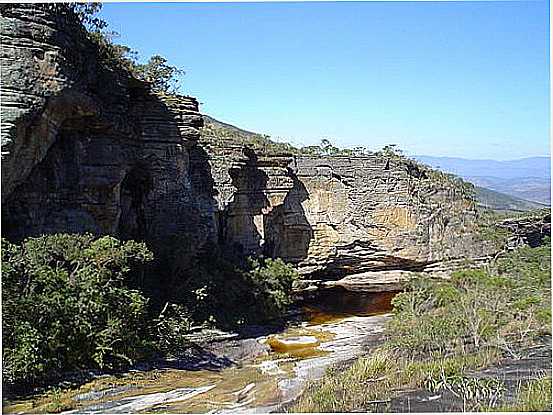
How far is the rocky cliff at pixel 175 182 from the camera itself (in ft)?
32.5

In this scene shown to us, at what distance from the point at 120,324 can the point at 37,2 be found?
4.95 m

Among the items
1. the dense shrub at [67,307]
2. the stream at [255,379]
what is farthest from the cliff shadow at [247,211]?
the dense shrub at [67,307]

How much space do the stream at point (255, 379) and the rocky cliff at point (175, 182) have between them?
9.31ft

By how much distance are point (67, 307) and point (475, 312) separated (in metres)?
6.63

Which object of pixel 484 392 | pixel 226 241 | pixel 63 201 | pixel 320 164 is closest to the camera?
pixel 484 392

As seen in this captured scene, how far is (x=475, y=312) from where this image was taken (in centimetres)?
1138

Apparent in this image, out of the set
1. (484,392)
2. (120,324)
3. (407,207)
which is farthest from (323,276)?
(484,392)

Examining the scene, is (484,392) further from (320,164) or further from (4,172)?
(320,164)

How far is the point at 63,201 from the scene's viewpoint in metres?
12.6

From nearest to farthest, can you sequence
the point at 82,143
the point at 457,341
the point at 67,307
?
the point at 67,307
the point at 457,341
the point at 82,143

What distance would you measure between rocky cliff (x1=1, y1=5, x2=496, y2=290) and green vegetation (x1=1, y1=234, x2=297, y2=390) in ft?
3.73

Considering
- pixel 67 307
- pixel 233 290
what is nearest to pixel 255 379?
pixel 67 307

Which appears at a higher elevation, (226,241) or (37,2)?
(37,2)

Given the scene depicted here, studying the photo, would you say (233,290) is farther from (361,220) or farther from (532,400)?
(532,400)
